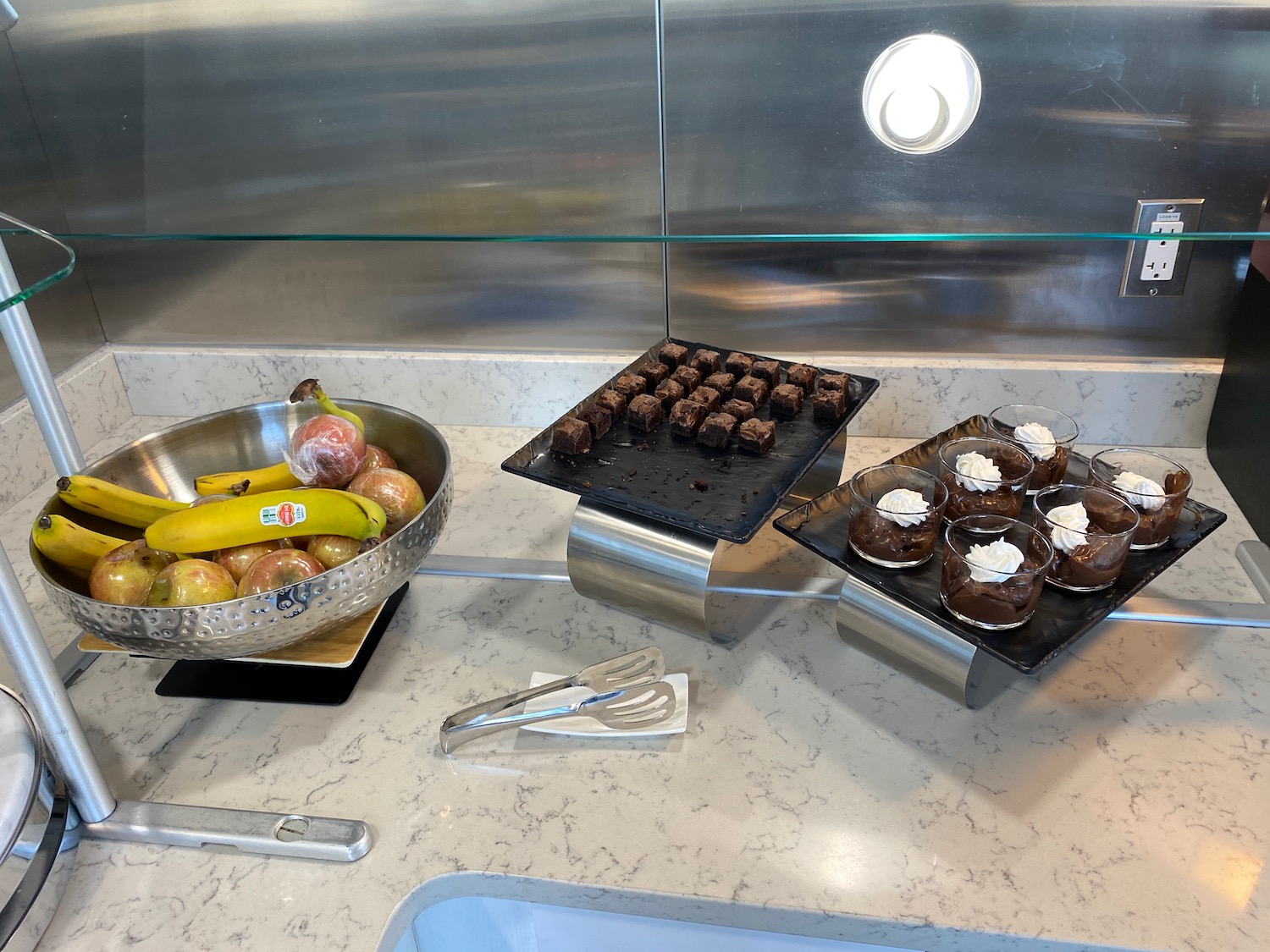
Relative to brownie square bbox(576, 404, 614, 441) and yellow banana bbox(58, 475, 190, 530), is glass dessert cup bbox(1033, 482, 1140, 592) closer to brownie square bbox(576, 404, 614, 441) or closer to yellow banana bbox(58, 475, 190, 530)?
brownie square bbox(576, 404, 614, 441)

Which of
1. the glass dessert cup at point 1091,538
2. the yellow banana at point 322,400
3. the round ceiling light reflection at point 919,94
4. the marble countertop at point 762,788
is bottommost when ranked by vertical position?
the marble countertop at point 762,788

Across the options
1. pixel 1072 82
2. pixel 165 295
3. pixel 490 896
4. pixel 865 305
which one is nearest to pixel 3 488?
pixel 165 295

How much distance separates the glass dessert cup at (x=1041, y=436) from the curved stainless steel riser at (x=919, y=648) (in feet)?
0.71

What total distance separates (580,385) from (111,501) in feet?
2.06

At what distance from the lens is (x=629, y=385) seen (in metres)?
1.03

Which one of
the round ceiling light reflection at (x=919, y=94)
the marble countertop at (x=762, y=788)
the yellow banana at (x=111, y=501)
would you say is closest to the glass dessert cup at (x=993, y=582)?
the marble countertop at (x=762, y=788)

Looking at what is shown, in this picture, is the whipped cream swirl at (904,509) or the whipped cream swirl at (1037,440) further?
the whipped cream swirl at (1037,440)

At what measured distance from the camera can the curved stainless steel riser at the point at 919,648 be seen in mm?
804

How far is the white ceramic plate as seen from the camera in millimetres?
820

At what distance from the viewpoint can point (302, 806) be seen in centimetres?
77

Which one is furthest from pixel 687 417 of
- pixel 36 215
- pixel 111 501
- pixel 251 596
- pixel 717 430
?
pixel 36 215

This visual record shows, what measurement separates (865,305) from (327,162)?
0.76 meters

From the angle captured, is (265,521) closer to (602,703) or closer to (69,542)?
(69,542)

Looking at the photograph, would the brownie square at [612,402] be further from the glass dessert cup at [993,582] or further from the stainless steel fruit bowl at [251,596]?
the glass dessert cup at [993,582]
